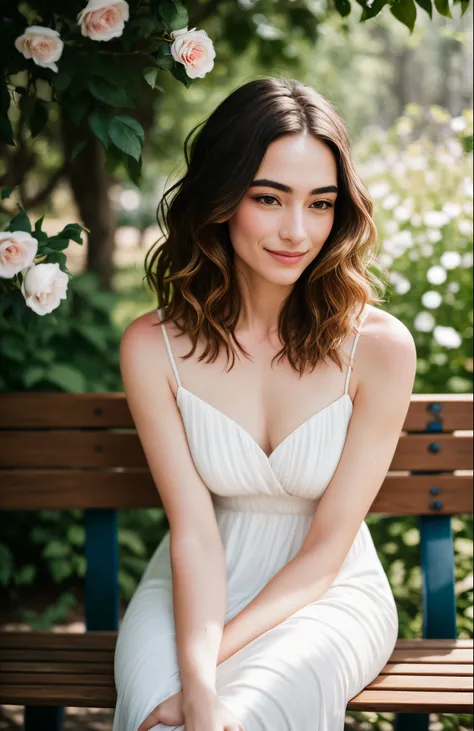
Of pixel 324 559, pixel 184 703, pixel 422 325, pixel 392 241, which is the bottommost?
pixel 184 703

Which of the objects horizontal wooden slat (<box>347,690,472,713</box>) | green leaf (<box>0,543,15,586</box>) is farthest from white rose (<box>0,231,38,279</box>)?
green leaf (<box>0,543,15,586</box>)

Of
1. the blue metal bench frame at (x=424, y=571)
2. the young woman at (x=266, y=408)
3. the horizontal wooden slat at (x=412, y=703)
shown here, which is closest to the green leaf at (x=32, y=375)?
the blue metal bench frame at (x=424, y=571)

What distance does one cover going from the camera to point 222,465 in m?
2.55

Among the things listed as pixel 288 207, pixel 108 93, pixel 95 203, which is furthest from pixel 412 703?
pixel 95 203

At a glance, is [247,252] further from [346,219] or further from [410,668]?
[410,668]

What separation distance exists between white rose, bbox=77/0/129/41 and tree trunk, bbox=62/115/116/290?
2824 millimetres

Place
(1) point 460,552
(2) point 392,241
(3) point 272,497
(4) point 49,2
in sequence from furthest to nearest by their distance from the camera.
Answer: (2) point 392,241
(1) point 460,552
(3) point 272,497
(4) point 49,2

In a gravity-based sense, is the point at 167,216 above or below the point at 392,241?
below

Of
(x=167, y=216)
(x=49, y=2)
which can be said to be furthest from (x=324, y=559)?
(x=49, y=2)

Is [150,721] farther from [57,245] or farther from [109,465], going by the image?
[57,245]

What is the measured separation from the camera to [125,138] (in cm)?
236

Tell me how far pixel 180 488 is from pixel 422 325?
5.52 feet

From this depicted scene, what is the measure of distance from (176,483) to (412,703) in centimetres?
86

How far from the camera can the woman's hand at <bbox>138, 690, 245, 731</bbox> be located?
1.99m
